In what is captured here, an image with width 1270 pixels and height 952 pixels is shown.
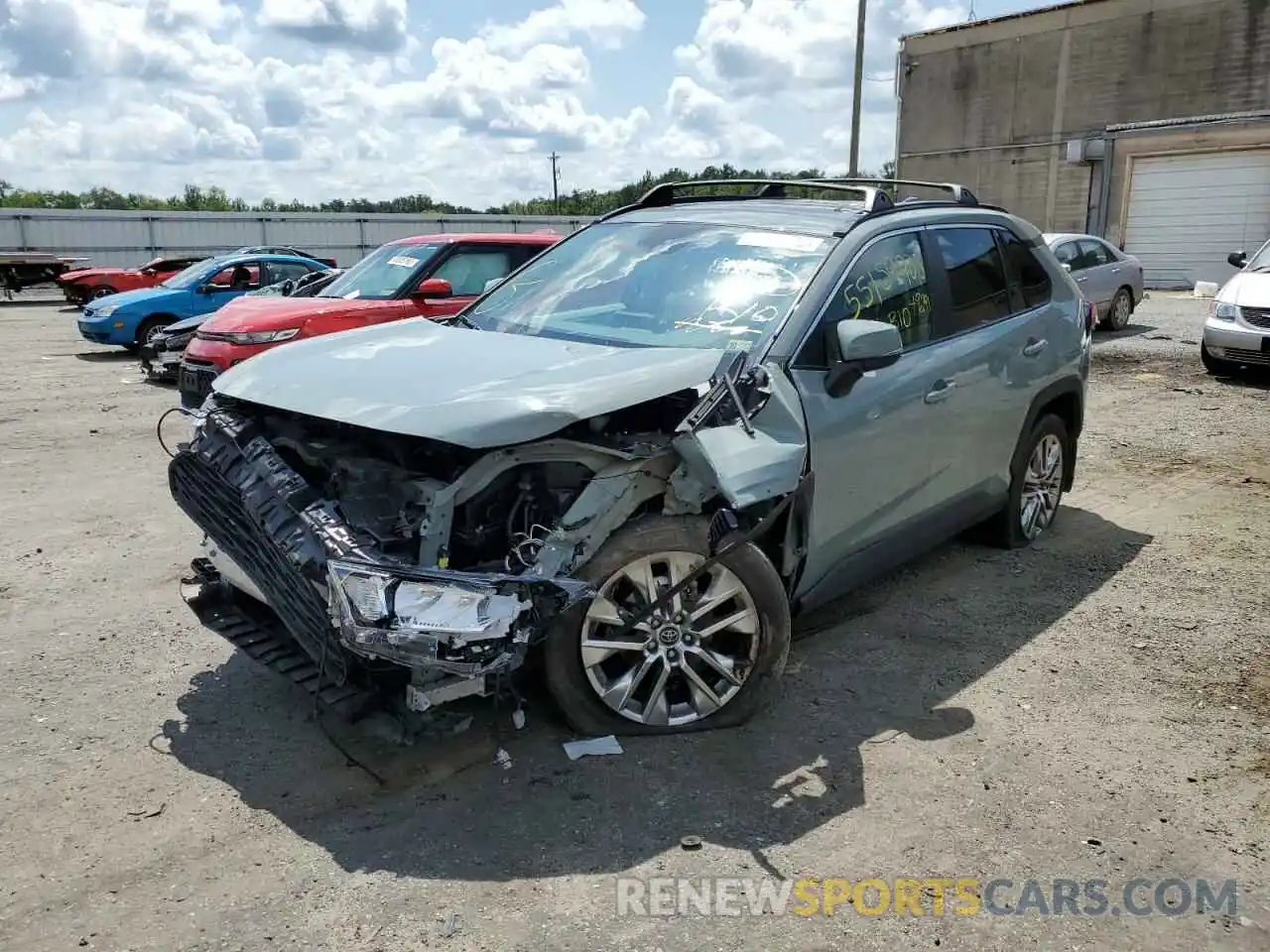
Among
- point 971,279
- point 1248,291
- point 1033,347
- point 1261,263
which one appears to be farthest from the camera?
point 1261,263

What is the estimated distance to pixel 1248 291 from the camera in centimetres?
1108

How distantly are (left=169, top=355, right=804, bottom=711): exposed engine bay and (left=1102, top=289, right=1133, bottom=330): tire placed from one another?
Result: 13950 millimetres

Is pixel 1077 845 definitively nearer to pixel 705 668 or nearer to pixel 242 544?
pixel 705 668

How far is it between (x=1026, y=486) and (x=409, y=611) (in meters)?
4.02

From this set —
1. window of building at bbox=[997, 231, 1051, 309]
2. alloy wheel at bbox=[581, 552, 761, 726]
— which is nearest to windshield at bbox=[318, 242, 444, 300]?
window of building at bbox=[997, 231, 1051, 309]

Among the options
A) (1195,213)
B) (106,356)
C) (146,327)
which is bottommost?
(106,356)

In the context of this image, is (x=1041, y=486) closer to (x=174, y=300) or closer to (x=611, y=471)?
(x=611, y=471)

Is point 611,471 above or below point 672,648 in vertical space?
above

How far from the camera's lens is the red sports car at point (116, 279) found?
21844mm

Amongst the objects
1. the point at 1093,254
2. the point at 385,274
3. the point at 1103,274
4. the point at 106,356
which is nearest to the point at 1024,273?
the point at 385,274

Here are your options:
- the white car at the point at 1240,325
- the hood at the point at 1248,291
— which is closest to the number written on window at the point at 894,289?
the white car at the point at 1240,325

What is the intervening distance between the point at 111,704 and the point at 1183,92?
31143mm

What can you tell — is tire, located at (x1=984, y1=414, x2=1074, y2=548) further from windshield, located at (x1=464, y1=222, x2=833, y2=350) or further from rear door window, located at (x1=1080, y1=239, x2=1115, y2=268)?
rear door window, located at (x1=1080, y1=239, x2=1115, y2=268)

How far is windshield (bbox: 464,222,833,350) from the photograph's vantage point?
410 centimetres
